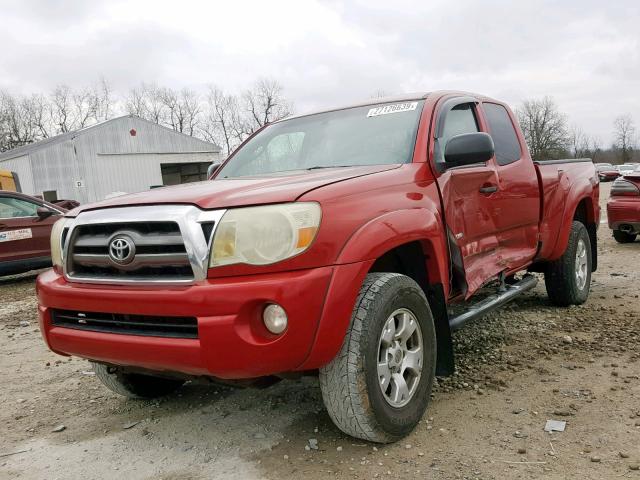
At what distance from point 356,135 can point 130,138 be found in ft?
87.0

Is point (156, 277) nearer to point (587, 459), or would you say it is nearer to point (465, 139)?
point (465, 139)

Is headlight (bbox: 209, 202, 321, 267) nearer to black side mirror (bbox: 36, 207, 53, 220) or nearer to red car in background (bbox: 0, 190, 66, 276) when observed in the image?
red car in background (bbox: 0, 190, 66, 276)

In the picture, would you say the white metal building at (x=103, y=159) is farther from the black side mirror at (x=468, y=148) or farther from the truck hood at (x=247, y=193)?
the black side mirror at (x=468, y=148)

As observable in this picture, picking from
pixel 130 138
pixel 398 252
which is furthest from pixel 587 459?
pixel 130 138

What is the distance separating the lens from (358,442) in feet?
8.84

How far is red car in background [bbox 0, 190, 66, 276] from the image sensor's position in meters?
8.55

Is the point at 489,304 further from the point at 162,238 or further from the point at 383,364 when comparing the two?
the point at 162,238

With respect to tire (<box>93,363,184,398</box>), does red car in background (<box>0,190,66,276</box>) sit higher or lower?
higher

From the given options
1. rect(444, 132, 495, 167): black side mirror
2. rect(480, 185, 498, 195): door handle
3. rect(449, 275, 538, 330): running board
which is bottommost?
rect(449, 275, 538, 330): running board

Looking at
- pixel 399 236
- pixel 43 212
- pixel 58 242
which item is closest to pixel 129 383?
pixel 58 242

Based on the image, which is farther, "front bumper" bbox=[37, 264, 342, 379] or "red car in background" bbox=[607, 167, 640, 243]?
"red car in background" bbox=[607, 167, 640, 243]

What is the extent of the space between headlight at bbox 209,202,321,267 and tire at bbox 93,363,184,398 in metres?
1.35

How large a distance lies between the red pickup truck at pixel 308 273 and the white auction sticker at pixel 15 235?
6276 mm

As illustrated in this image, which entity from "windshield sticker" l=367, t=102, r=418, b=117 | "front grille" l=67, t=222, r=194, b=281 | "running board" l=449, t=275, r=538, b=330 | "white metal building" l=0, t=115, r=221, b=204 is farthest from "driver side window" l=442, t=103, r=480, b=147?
"white metal building" l=0, t=115, r=221, b=204
